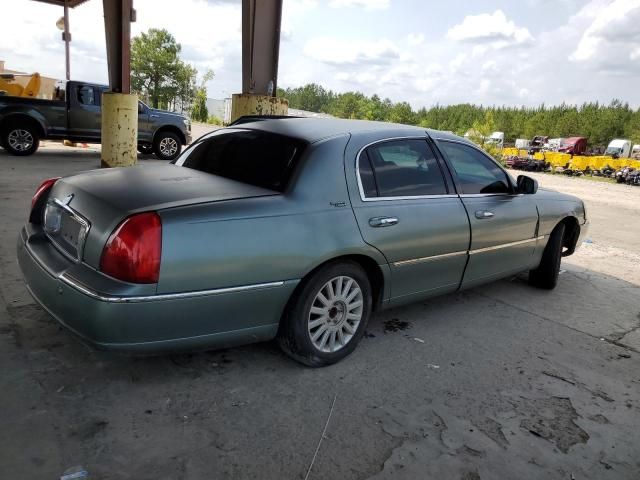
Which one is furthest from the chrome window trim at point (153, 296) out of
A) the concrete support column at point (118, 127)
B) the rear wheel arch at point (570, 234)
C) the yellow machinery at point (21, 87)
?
the yellow machinery at point (21, 87)

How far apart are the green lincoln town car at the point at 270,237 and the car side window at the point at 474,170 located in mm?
15

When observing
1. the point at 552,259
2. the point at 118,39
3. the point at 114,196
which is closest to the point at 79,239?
the point at 114,196

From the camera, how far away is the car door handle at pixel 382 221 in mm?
3270

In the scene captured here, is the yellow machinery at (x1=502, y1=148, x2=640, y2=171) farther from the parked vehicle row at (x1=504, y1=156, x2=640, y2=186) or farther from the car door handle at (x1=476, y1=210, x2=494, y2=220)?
the car door handle at (x1=476, y1=210, x2=494, y2=220)

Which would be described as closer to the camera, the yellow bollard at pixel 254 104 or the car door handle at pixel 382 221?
the car door handle at pixel 382 221

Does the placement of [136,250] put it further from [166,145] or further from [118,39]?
[166,145]

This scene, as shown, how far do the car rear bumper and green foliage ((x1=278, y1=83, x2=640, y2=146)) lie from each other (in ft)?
125

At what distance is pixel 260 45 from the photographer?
8.19 meters

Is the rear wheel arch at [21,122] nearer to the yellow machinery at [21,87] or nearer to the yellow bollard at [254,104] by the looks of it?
the yellow machinery at [21,87]

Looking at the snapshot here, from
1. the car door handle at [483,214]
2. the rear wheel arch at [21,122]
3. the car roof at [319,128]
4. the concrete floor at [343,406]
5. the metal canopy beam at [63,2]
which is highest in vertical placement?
the metal canopy beam at [63,2]

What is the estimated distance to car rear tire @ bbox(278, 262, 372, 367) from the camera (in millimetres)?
3031

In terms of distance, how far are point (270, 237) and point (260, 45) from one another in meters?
6.27

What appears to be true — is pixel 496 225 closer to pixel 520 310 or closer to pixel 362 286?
pixel 520 310

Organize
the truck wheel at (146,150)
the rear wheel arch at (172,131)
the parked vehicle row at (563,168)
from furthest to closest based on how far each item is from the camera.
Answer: the parked vehicle row at (563,168) → the truck wheel at (146,150) → the rear wheel arch at (172,131)
